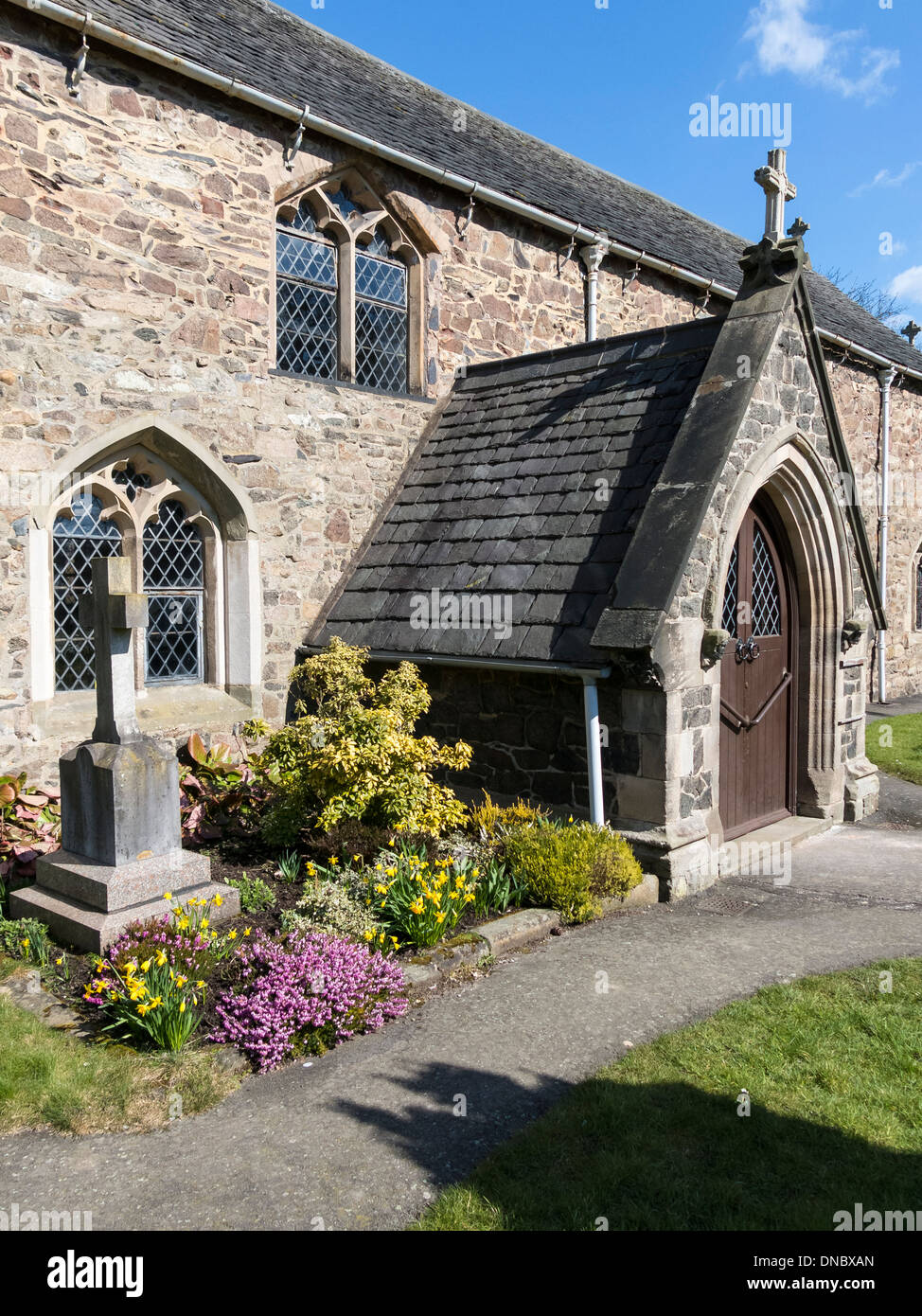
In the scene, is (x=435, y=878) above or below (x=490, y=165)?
below

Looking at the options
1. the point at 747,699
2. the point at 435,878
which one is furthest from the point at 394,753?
the point at 747,699

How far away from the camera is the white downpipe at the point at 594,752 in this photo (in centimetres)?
725

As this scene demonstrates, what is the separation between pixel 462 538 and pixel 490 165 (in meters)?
6.19

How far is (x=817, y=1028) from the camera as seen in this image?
4.98m

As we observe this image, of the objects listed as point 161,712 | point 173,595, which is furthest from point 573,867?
point 173,595

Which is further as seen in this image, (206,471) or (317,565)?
(317,565)

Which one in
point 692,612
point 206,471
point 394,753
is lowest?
point 394,753

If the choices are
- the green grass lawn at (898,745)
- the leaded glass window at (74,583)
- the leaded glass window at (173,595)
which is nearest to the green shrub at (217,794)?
the leaded glass window at (173,595)

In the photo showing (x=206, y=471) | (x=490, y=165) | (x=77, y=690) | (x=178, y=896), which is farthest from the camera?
(x=490, y=165)

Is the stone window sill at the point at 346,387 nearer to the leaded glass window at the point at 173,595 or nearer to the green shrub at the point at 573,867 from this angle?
the leaded glass window at the point at 173,595

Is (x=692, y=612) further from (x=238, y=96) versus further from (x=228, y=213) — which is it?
(x=238, y=96)

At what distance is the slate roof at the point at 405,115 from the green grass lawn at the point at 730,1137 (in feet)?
28.6

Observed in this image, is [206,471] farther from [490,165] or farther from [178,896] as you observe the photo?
[490,165]

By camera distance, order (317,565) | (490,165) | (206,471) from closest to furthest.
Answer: (206,471) → (317,565) → (490,165)
